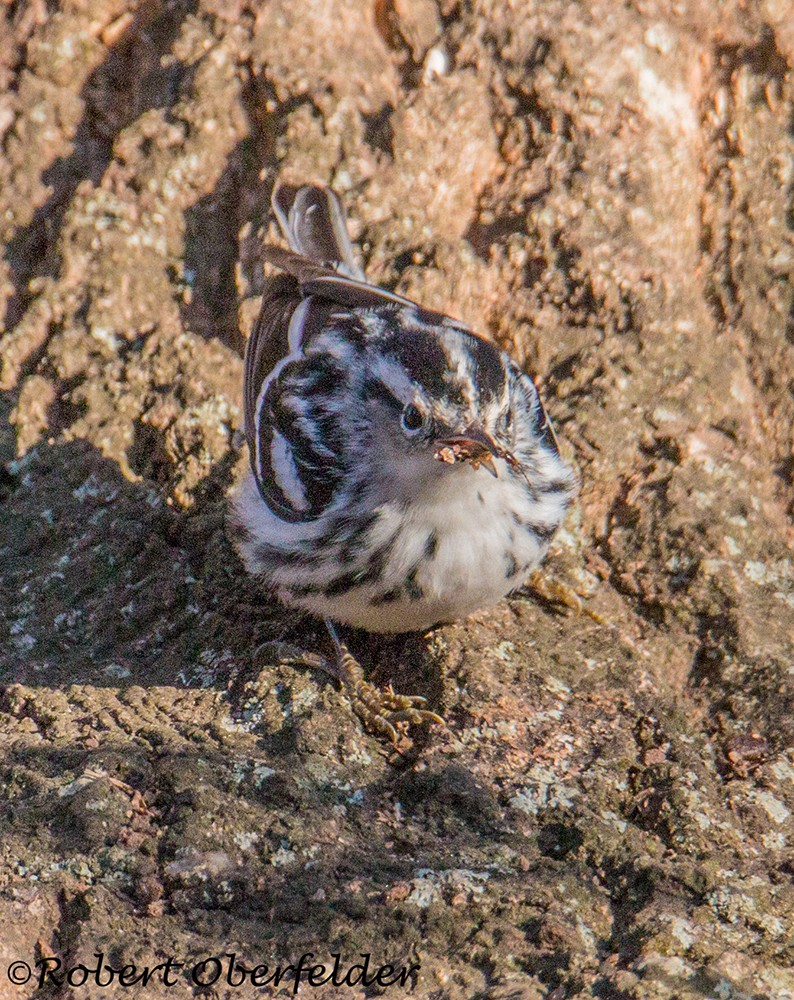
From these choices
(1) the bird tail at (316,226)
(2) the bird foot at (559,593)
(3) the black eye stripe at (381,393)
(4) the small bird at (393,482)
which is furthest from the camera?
(1) the bird tail at (316,226)

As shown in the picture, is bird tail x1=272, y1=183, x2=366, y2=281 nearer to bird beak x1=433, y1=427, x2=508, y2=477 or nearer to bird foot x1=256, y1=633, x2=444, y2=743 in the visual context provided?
bird beak x1=433, y1=427, x2=508, y2=477

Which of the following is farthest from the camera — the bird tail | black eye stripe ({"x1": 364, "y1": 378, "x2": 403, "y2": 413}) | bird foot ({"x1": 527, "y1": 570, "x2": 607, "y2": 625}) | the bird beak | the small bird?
the bird tail

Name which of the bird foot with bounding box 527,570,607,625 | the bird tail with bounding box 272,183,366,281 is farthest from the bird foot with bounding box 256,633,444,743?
the bird tail with bounding box 272,183,366,281

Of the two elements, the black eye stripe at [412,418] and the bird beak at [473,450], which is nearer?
the bird beak at [473,450]

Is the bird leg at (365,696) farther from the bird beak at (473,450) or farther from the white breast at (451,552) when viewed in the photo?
the bird beak at (473,450)

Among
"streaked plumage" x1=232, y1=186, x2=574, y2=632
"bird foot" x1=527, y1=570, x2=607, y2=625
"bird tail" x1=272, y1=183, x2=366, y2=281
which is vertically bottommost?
"bird foot" x1=527, y1=570, x2=607, y2=625

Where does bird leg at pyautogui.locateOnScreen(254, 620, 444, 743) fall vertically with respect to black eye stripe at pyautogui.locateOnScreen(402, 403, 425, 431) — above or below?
below

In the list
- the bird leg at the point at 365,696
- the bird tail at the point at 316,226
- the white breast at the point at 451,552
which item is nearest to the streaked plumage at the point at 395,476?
the white breast at the point at 451,552

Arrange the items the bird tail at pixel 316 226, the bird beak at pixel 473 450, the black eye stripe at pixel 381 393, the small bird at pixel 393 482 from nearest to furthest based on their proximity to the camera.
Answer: the bird beak at pixel 473 450 → the small bird at pixel 393 482 → the black eye stripe at pixel 381 393 → the bird tail at pixel 316 226
